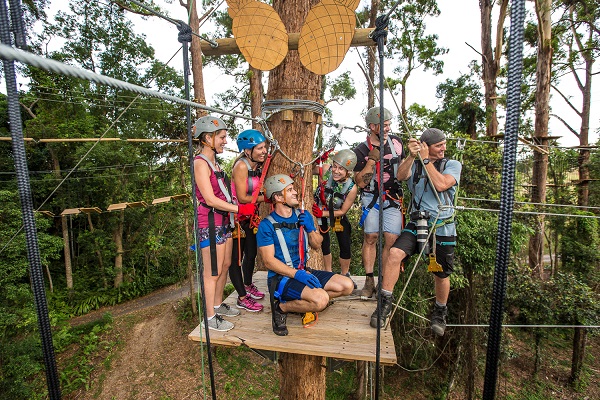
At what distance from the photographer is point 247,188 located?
2723mm

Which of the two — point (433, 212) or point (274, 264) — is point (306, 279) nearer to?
point (274, 264)

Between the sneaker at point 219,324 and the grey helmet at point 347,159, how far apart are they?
5.72 ft

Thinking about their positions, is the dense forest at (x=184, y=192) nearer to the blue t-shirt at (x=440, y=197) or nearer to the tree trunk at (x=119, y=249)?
the tree trunk at (x=119, y=249)

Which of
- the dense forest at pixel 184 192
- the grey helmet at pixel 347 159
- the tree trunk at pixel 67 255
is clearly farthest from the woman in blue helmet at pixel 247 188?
the tree trunk at pixel 67 255

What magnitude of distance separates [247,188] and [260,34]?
125 centimetres

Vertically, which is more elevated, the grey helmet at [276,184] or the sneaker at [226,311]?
the grey helmet at [276,184]

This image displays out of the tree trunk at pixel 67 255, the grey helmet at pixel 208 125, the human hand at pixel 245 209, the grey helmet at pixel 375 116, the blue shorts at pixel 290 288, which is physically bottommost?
the tree trunk at pixel 67 255

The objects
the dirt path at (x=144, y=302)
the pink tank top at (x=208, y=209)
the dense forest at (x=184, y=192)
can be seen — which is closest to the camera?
the pink tank top at (x=208, y=209)

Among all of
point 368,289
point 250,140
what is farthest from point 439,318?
point 250,140

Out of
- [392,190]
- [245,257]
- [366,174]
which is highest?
[366,174]

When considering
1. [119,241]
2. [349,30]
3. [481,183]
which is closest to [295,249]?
[349,30]

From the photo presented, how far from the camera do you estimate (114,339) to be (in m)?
10.0

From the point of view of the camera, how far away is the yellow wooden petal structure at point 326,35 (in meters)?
2.31

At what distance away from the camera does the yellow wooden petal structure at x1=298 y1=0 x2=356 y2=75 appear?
2311 millimetres
